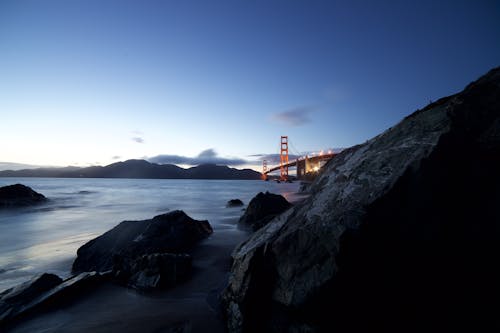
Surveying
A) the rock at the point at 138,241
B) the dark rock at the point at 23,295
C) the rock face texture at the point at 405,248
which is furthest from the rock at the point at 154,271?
the rock face texture at the point at 405,248

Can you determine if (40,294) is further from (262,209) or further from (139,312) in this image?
(262,209)

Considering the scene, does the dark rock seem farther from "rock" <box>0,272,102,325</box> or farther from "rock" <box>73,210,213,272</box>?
"rock" <box>73,210,213,272</box>

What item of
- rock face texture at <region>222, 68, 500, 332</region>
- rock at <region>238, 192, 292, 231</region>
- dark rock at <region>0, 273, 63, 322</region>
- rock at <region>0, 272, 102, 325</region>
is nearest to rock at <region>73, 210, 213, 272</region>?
rock at <region>0, 272, 102, 325</region>

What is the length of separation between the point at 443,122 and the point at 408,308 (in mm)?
1793

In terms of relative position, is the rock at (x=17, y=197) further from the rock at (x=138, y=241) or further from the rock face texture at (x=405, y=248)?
the rock face texture at (x=405, y=248)

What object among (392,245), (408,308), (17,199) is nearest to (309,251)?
(392,245)

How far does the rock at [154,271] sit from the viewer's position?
354cm

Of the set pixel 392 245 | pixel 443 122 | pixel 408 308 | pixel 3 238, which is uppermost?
pixel 443 122

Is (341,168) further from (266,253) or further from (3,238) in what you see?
(3,238)

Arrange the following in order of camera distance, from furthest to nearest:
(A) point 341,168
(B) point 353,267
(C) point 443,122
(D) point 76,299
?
(D) point 76,299, (A) point 341,168, (C) point 443,122, (B) point 353,267

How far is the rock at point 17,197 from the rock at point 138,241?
50.3ft

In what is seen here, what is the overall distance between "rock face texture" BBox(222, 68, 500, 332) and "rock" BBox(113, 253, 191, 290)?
5.07 feet

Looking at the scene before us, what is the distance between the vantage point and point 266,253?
2.49 m

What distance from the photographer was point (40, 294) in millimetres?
3211
